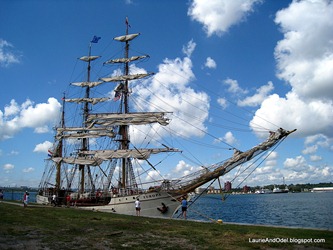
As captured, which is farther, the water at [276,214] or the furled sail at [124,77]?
the furled sail at [124,77]

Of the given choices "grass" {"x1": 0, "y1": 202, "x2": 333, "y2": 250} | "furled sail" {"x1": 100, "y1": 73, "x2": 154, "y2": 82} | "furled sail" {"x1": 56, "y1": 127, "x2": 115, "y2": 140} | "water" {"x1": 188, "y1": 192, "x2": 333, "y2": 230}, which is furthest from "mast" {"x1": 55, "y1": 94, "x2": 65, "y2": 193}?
"grass" {"x1": 0, "y1": 202, "x2": 333, "y2": 250}

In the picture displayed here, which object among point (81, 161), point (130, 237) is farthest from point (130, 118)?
point (130, 237)

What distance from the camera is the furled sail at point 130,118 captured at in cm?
4369

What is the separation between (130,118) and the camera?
44.7 metres

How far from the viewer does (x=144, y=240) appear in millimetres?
14883

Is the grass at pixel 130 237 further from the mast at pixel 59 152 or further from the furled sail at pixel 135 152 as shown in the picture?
the mast at pixel 59 152

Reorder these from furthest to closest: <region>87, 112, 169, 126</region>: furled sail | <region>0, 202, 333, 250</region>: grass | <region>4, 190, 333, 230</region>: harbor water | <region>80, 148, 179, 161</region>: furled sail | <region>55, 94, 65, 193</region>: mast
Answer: <region>55, 94, 65, 193</region>: mast, <region>87, 112, 169, 126</region>: furled sail, <region>80, 148, 179, 161</region>: furled sail, <region>4, 190, 333, 230</region>: harbor water, <region>0, 202, 333, 250</region>: grass

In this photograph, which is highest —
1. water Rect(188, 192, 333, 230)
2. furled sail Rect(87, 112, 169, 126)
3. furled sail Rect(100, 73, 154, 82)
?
furled sail Rect(100, 73, 154, 82)

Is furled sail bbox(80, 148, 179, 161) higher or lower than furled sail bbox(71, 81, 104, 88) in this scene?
lower

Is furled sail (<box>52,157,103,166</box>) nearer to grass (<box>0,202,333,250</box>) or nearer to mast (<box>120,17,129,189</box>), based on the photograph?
mast (<box>120,17,129,189</box>)

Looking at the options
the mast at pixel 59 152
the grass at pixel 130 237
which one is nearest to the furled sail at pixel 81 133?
the mast at pixel 59 152

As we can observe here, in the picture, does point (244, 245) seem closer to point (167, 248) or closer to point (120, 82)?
point (167, 248)

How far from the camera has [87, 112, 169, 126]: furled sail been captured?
43.7 m

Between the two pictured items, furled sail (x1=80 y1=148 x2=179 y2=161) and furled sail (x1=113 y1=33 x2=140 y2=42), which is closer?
furled sail (x1=80 y1=148 x2=179 y2=161)
